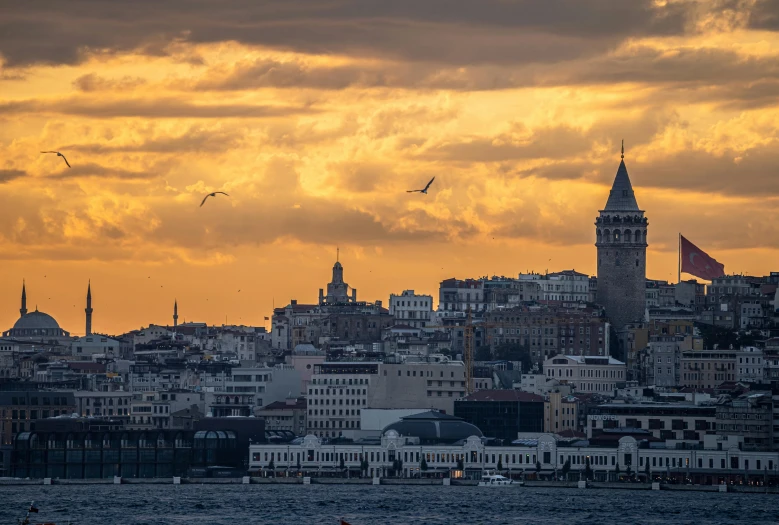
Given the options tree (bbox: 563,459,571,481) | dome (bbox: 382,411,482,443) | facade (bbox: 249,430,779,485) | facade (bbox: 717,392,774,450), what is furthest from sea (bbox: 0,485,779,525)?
facade (bbox: 717,392,774,450)

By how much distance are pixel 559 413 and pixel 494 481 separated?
65.4 feet

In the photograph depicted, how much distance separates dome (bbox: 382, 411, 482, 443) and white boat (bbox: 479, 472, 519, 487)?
4556 millimetres

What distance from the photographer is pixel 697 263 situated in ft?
639

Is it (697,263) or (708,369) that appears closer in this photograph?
(708,369)

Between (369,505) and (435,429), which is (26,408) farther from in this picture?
(369,505)

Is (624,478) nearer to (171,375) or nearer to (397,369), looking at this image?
(397,369)

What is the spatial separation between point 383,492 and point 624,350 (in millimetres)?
67321

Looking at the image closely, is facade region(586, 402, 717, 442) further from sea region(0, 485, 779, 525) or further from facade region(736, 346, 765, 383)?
facade region(736, 346, 765, 383)

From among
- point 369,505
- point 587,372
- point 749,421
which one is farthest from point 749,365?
point 369,505

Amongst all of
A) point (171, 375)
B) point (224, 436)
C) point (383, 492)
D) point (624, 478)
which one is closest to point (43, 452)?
point (224, 436)

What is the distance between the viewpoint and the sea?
11200 cm

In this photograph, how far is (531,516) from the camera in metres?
116

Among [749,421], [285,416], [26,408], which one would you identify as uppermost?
[26,408]

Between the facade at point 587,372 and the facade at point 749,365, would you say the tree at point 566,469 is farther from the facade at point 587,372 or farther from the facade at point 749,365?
the facade at point 749,365
